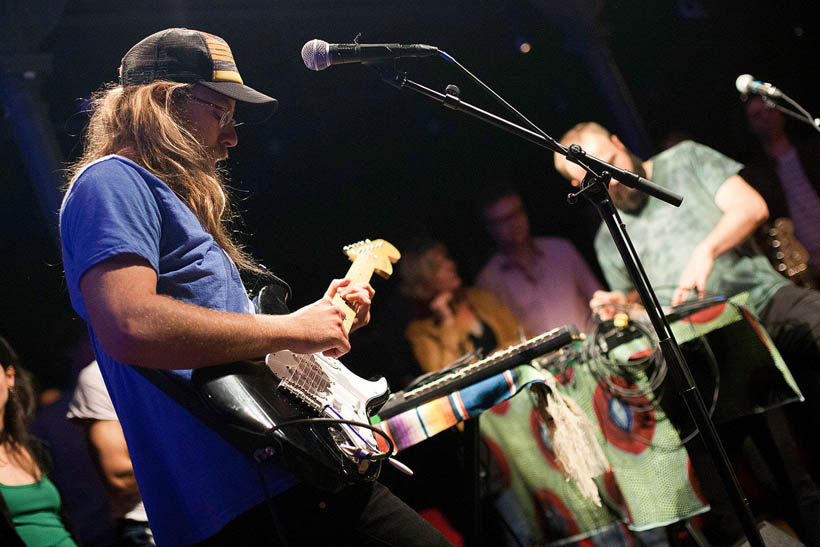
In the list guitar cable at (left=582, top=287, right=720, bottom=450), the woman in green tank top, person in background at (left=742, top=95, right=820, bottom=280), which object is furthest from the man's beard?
the woman in green tank top

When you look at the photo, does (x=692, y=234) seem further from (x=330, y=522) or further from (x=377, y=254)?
(x=330, y=522)

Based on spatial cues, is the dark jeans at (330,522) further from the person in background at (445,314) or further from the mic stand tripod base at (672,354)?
the person in background at (445,314)

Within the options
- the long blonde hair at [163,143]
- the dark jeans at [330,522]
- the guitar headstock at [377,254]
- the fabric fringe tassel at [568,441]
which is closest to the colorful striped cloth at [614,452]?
the fabric fringe tassel at [568,441]

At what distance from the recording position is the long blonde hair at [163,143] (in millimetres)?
1491

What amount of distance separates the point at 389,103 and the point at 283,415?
11.0ft

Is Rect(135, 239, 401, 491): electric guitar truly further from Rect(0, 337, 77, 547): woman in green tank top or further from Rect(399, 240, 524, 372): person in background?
Rect(399, 240, 524, 372): person in background

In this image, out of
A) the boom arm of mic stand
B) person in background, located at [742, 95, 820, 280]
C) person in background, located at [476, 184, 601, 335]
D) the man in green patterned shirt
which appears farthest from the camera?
person in background, located at [476, 184, 601, 335]

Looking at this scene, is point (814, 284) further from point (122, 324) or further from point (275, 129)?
point (122, 324)

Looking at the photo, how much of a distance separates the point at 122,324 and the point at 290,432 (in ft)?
1.23

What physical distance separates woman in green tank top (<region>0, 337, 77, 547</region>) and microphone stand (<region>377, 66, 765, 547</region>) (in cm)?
233

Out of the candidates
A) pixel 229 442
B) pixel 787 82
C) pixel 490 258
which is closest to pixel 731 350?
pixel 490 258

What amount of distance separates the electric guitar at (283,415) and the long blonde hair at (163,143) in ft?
1.40

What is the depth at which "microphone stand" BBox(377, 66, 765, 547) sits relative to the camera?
158 cm

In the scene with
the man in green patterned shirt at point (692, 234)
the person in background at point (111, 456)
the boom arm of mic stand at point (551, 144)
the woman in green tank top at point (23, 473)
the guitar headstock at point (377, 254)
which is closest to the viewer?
the boom arm of mic stand at point (551, 144)
